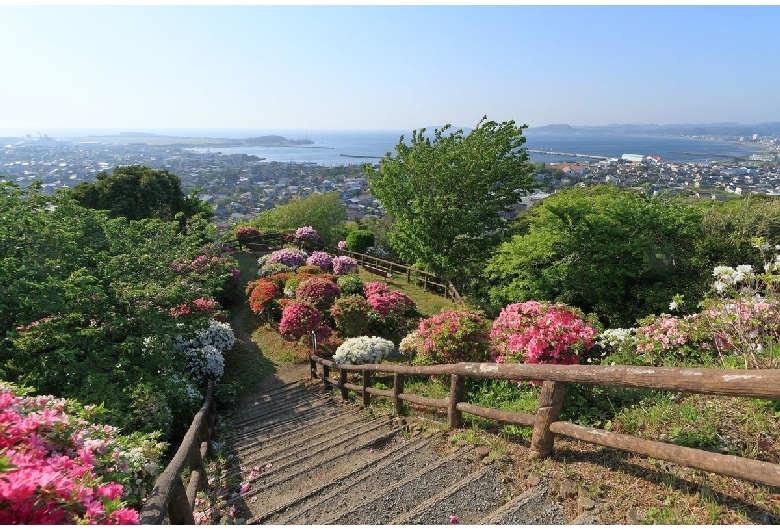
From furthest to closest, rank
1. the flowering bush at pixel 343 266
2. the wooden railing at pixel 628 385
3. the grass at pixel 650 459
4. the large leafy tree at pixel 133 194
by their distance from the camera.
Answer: the large leafy tree at pixel 133 194 → the flowering bush at pixel 343 266 → the grass at pixel 650 459 → the wooden railing at pixel 628 385

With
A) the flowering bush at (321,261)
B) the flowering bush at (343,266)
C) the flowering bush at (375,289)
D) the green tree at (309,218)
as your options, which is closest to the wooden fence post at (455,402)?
the flowering bush at (375,289)

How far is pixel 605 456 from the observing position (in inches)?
131

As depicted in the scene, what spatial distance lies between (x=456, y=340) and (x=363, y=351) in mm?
2842

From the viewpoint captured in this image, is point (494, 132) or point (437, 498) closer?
point (437, 498)

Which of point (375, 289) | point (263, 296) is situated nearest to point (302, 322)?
point (263, 296)

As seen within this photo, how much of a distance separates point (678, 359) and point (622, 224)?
5.86 m

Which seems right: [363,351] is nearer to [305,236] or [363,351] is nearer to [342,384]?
[342,384]

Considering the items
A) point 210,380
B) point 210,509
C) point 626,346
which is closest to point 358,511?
point 210,509

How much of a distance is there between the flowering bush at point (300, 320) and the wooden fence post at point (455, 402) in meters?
6.74

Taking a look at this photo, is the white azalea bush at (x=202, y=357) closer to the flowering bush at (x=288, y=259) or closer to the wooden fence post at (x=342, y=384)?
the wooden fence post at (x=342, y=384)

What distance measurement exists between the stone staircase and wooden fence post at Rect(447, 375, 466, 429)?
0.78 ft

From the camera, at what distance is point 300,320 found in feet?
35.0

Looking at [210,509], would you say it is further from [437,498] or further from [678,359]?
[678,359]

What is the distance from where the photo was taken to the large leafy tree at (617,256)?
31.9ft
